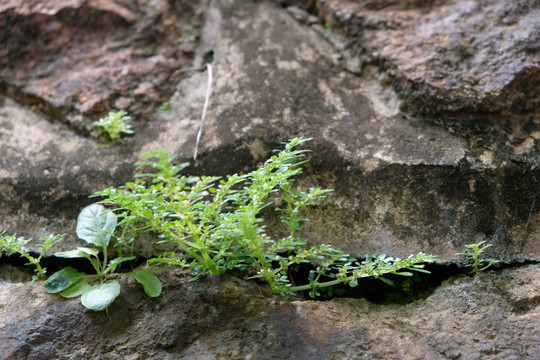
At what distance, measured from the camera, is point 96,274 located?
2.05m

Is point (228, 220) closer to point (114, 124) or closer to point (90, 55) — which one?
point (114, 124)

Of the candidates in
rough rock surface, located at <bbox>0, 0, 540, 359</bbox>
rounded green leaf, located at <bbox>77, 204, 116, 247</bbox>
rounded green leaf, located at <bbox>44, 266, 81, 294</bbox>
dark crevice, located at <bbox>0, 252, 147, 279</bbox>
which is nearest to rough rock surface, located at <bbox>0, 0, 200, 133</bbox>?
rough rock surface, located at <bbox>0, 0, 540, 359</bbox>

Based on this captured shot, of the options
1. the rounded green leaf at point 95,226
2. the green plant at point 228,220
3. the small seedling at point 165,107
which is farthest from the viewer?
the small seedling at point 165,107

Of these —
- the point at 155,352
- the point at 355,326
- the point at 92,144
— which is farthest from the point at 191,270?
the point at 92,144

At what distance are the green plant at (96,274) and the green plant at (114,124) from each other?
21.8 inches

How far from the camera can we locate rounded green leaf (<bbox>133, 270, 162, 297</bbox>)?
6.32ft

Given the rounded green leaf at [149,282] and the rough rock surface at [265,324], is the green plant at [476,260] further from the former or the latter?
the rounded green leaf at [149,282]

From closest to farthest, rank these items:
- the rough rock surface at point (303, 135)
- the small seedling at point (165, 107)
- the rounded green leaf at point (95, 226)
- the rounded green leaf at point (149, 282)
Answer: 1. the rough rock surface at point (303, 135)
2. the rounded green leaf at point (149, 282)
3. the rounded green leaf at point (95, 226)
4. the small seedling at point (165, 107)

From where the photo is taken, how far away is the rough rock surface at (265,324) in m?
1.72

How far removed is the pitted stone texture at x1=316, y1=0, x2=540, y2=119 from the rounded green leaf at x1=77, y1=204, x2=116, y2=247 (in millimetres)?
A: 1725

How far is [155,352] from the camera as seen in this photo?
179 centimetres

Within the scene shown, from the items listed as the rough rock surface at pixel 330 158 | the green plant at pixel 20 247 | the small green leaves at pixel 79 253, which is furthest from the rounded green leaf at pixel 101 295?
the rough rock surface at pixel 330 158

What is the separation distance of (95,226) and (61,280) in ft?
0.91

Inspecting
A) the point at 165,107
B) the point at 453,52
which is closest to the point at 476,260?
the point at 453,52
